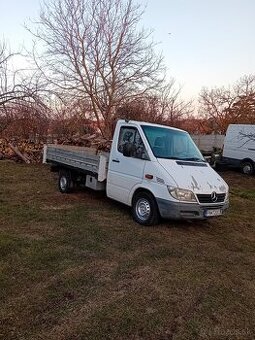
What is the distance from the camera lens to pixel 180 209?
6.48 m

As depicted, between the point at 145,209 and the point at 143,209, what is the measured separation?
6 cm

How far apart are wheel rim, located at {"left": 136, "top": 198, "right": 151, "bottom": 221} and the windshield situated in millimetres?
963

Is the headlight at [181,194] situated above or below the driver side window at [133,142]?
below

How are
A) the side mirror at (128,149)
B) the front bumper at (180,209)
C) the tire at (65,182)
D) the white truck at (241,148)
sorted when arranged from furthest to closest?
the white truck at (241,148) < the tire at (65,182) < the side mirror at (128,149) < the front bumper at (180,209)

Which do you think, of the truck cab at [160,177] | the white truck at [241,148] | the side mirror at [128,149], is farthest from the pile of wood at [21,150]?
the side mirror at [128,149]

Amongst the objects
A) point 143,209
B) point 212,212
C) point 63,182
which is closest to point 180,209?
point 212,212

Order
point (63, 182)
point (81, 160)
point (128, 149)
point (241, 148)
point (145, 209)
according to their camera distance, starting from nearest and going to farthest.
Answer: point (145, 209), point (128, 149), point (81, 160), point (63, 182), point (241, 148)

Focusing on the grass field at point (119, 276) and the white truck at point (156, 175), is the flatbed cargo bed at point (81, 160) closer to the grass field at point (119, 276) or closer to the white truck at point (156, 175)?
the white truck at point (156, 175)

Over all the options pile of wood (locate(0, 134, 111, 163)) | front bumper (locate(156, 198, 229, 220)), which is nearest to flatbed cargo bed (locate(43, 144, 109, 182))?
front bumper (locate(156, 198, 229, 220))

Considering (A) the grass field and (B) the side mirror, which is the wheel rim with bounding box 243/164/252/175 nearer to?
(A) the grass field

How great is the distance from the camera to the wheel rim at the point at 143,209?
699 centimetres

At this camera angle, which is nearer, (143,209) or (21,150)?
(143,209)

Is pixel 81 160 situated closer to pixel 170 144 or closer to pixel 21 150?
pixel 170 144

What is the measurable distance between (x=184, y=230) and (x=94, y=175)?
2.53m
